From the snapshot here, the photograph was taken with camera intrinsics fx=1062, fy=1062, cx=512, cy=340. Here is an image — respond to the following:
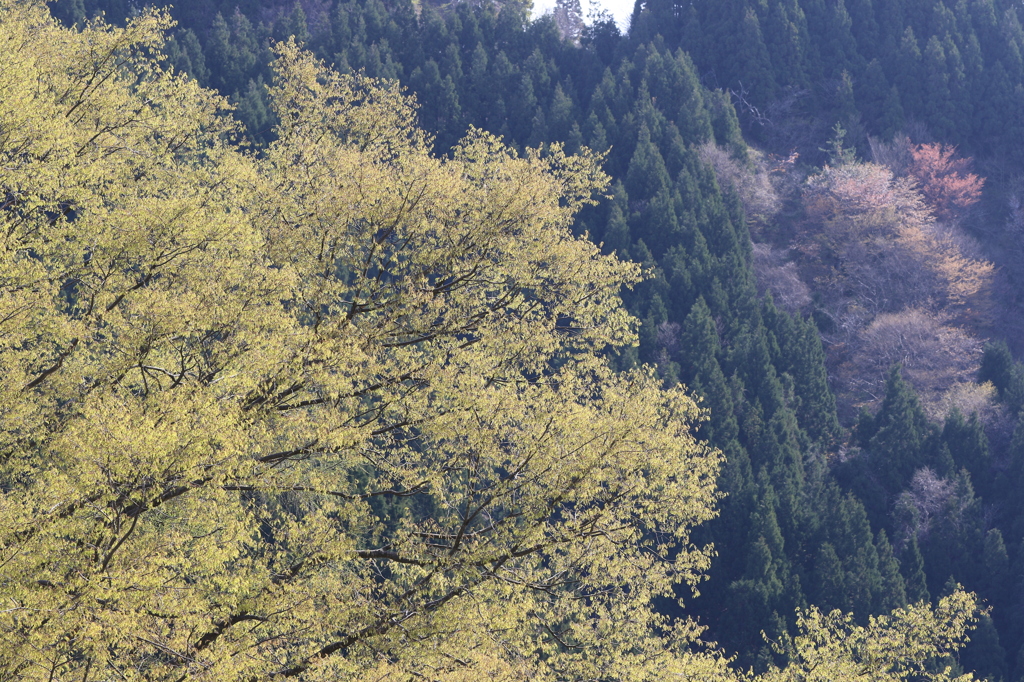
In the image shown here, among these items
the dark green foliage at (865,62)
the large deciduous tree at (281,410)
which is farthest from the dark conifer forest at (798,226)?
the large deciduous tree at (281,410)

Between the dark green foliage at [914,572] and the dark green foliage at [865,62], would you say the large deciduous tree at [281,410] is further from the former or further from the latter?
the dark green foliage at [865,62]

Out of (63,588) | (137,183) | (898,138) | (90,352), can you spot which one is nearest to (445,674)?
(63,588)

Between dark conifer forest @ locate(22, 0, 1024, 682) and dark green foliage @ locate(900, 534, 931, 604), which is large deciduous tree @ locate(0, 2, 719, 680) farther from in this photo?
dark green foliage @ locate(900, 534, 931, 604)

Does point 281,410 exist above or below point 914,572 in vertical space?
below

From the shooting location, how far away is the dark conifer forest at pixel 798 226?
35.4 meters

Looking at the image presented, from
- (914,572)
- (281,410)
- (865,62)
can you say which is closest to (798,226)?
(865,62)

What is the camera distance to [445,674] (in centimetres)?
1063

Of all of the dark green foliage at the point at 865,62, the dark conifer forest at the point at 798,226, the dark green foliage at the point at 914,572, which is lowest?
the dark green foliage at the point at 914,572

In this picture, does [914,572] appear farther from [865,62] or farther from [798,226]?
[865,62]

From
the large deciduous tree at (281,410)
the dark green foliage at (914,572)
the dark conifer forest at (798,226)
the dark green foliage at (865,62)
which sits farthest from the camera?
the dark green foliage at (865,62)

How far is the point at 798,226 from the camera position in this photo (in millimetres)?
56781

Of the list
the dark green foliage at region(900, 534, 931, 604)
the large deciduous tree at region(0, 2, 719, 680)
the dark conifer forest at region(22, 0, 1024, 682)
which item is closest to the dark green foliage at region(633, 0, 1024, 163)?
the dark conifer forest at region(22, 0, 1024, 682)

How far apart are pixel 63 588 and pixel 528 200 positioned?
22.0 feet

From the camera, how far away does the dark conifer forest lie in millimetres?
35375
